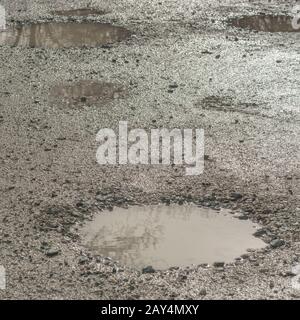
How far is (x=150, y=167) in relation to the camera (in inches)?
257

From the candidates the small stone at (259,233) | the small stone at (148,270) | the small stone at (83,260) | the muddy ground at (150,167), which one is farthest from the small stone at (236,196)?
the small stone at (83,260)

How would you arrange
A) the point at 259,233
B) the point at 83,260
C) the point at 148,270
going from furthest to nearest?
the point at 259,233 → the point at 83,260 → the point at 148,270

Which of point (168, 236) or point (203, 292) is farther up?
point (168, 236)

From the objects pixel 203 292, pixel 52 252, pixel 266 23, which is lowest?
pixel 203 292

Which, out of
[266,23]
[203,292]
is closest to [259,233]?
[203,292]

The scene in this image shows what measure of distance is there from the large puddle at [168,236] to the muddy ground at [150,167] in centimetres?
12

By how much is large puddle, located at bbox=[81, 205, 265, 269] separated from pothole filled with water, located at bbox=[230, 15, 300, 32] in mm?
5706

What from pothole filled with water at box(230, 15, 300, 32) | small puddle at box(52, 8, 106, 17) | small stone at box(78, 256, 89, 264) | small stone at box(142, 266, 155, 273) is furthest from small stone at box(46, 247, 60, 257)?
small puddle at box(52, 8, 106, 17)

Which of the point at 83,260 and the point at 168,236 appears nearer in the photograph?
the point at 83,260

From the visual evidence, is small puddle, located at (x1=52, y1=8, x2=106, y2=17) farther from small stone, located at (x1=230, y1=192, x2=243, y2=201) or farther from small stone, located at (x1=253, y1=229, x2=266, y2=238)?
small stone, located at (x1=253, y1=229, x2=266, y2=238)

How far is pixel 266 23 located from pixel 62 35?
10.4ft

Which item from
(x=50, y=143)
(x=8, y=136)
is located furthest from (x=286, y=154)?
(x=8, y=136)

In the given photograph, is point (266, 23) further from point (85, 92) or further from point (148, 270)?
point (148, 270)

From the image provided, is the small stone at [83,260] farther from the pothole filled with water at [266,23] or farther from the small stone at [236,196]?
the pothole filled with water at [266,23]
